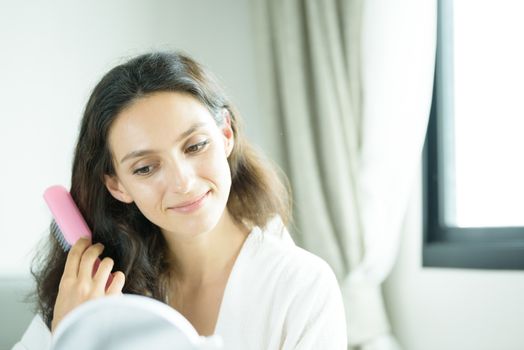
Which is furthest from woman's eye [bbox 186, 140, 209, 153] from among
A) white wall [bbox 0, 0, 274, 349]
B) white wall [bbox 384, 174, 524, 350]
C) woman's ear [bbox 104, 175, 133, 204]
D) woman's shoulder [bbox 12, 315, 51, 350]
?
white wall [bbox 384, 174, 524, 350]

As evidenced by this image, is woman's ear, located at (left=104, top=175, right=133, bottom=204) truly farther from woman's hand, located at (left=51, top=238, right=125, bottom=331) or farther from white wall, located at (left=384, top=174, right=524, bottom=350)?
white wall, located at (left=384, top=174, right=524, bottom=350)

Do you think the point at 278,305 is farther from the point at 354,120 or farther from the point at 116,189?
the point at 354,120

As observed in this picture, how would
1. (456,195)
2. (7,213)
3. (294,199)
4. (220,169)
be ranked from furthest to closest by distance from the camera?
(294,199) → (456,195) → (7,213) → (220,169)

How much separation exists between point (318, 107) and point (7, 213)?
0.82m

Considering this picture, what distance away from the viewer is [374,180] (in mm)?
1582

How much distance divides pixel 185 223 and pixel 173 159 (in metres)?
0.11

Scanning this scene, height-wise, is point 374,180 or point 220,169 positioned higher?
point 220,169

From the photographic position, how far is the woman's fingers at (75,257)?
3.42ft

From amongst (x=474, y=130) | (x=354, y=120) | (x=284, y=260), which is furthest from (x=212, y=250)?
(x=474, y=130)

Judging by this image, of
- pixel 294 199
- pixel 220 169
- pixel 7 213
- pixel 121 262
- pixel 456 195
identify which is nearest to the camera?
pixel 220 169

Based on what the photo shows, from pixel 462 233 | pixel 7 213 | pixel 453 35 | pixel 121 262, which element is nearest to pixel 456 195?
pixel 462 233

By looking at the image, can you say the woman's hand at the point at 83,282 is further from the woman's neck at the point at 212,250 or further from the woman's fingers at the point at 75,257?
the woman's neck at the point at 212,250

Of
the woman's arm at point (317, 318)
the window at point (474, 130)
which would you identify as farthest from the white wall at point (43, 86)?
the woman's arm at point (317, 318)

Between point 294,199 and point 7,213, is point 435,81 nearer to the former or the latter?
point 294,199
